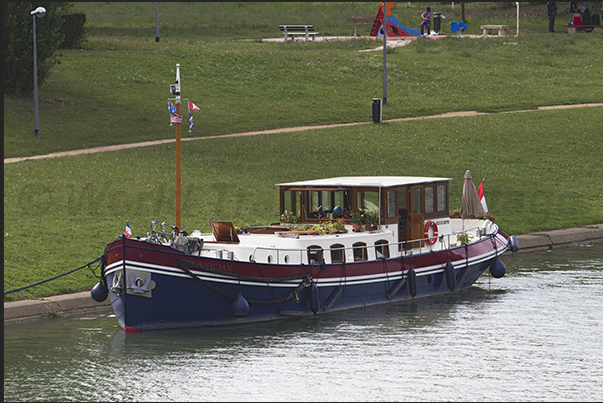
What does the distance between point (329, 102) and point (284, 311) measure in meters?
32.2

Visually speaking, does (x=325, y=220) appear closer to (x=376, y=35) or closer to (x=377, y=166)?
(x=377, y=166)

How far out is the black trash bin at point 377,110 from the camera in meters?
46.1

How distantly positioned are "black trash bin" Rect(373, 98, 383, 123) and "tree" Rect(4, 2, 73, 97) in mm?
17597

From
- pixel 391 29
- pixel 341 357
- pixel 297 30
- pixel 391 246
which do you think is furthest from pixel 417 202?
pixel 297 30

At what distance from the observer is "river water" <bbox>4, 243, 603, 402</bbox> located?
14.6 metres

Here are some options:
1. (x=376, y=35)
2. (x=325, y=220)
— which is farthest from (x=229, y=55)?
(x=325, y=220)

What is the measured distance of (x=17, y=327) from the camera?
749 inches

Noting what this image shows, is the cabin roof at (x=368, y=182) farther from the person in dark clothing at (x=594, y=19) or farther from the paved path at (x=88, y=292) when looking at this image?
the person in dark clothing at (x=594, y=19)

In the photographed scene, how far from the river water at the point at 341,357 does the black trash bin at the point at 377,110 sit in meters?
25.1

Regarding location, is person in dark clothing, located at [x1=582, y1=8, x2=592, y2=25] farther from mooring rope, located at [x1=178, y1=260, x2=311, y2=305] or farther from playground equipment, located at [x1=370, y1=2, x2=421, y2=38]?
mooring rope, located at [x1=178, y1=260, x2=311, y2=305]

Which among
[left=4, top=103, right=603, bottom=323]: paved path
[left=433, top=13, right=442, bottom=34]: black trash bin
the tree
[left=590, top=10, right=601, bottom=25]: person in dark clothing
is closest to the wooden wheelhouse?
[left=4, top=103, right=603, bottom=323]: paved path

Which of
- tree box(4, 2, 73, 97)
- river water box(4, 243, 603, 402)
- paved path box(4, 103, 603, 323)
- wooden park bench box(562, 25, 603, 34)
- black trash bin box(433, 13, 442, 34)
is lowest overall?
river water box(4, 243, 603, 402)

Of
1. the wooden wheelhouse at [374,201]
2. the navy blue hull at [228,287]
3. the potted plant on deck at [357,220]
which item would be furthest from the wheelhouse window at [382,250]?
the potted plant on deck at [357,220]

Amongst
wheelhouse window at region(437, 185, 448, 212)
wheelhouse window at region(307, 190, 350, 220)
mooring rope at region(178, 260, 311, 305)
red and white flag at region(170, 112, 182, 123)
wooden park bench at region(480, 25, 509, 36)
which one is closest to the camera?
mooring rope at region(178, 260, 311, 305)
